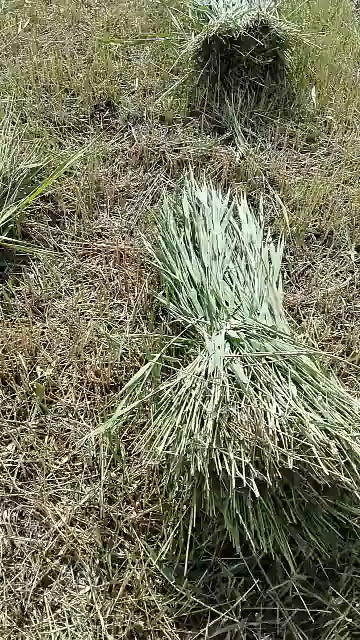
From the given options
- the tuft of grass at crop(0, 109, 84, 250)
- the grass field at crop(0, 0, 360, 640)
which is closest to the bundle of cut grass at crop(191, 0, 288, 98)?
the grass field at crop(0, 0, 360, 640)

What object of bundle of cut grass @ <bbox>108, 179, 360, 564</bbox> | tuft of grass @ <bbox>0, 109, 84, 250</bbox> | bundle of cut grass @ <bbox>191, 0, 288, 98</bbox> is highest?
bundle of cut grass @ <bbox>191, 0, 288, 98</bbox>

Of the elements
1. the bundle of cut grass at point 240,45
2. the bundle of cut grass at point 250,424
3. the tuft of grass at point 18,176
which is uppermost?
the bundle of cut grass at point 240,45

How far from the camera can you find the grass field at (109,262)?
1.14 m

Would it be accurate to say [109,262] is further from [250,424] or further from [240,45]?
[240,45]

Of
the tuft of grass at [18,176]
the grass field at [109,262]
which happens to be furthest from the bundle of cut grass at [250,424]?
the tuft of grass at [18,176]

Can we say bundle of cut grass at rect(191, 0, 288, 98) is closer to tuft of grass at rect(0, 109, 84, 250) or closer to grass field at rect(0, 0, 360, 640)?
grass field at rect(0, 0, 360, 640)

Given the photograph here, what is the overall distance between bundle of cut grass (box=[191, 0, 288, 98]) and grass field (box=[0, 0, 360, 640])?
83mm

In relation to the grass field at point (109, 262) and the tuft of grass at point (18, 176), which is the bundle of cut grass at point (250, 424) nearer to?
the grass field at point (109, 262)

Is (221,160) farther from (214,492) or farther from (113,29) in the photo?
(214,492)

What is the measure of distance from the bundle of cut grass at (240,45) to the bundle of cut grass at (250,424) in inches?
34.1

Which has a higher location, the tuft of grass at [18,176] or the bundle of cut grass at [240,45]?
the bundle of cut grass at [240,45]

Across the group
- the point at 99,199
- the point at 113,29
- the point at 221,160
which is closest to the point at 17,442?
the point at 99,199

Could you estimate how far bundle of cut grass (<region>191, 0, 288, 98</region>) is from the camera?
189 centimetres

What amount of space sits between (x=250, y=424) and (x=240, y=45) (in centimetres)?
129
